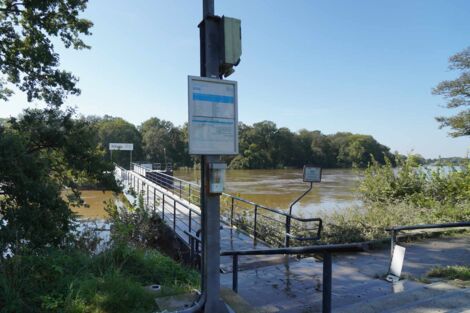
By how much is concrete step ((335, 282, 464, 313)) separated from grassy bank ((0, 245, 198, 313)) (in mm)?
1623

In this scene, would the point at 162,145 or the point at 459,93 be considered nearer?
the point at 459,93

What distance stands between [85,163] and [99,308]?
599 cm

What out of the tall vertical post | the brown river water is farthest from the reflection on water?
the tall vertical post

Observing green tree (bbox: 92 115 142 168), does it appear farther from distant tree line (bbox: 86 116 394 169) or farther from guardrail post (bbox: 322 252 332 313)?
guardrail post (bbox: 322 252 332 313)

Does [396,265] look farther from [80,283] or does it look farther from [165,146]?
[165,146]

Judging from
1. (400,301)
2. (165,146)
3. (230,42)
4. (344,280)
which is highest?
Answer: (165,146)

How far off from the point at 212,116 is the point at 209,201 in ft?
1.78

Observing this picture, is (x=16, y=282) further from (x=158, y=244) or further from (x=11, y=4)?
(x=11, y=4)

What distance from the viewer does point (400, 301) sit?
3314mm

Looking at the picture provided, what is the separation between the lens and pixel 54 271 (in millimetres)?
3119

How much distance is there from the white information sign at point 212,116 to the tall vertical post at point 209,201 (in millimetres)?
103

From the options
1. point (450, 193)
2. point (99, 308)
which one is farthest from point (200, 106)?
point (450, 193)

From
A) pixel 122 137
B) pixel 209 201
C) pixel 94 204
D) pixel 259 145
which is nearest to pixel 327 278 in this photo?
pixel 209 201

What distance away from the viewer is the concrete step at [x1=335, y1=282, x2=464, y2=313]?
310 centimetres
